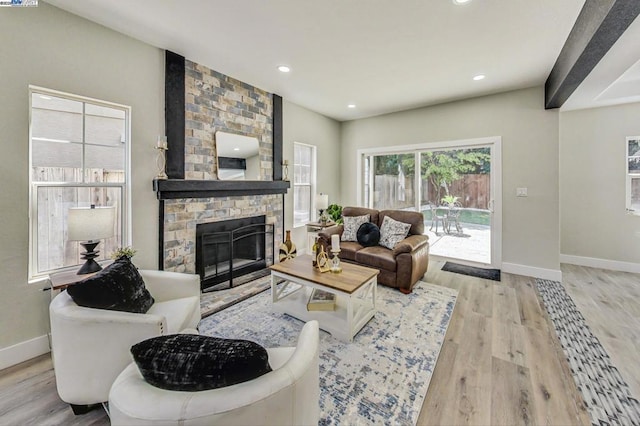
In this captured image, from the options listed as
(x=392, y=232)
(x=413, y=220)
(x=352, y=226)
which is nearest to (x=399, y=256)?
(x=392, y=232)

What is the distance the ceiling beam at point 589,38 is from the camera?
1.72 meters

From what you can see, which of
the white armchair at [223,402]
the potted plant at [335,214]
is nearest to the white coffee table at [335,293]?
the white armchair at [223,402]

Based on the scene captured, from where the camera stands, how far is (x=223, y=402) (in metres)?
0.82

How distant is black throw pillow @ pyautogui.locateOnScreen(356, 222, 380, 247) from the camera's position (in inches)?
148

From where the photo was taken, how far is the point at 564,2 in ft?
6.79

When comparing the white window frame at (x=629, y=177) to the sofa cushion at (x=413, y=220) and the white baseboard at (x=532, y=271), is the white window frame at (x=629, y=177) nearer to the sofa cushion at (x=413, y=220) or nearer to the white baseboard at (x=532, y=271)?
the white baseboard at (x=532, y=271)

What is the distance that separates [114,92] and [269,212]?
7.87 ft

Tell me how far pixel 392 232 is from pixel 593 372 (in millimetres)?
2296

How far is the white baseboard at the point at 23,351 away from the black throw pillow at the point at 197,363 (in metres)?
2.10

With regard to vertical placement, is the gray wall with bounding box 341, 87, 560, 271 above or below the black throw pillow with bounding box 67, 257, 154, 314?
above

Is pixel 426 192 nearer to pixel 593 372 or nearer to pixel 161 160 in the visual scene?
pixel 593 372

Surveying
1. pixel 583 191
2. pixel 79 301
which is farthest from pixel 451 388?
pixel 583 191

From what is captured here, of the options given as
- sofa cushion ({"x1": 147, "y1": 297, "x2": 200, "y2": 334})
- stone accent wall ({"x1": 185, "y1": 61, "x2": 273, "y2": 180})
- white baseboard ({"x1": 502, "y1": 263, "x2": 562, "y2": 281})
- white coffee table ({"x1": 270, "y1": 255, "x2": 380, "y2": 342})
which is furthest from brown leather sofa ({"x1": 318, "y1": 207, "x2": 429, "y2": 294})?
sofa cushion ({"x1": 147, "y1": 297, "x2": 200, "y2": 334})

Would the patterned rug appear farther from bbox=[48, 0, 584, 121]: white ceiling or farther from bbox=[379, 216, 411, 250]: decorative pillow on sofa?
bbox=[48, 0, 584, 121]: white ceiling
